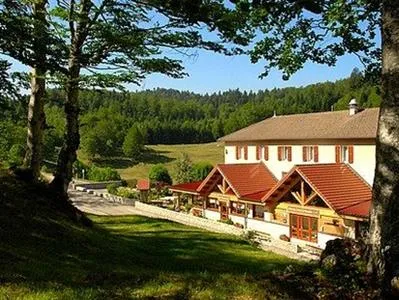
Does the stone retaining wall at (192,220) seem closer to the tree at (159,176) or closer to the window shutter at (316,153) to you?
the window shutter at (316,153)

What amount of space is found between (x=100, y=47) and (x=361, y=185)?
23.9 metres

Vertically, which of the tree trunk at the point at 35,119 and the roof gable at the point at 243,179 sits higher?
the tree trunk at the point at 35,119

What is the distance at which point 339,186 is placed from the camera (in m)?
31.7

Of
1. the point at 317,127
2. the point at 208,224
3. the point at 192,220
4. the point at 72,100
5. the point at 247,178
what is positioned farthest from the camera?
→ the point at 247,178

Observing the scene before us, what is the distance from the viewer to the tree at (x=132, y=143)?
359 ft

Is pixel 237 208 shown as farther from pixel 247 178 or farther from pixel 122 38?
pixel 122 38

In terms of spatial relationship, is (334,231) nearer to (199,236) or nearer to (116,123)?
(199,236)

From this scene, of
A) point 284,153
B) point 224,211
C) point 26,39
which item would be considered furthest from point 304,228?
point 26,39

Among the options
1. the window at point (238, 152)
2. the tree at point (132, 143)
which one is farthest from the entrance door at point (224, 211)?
the tree at point (132, 143)

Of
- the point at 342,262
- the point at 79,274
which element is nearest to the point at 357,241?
the point at 342,262

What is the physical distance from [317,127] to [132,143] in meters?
75.7

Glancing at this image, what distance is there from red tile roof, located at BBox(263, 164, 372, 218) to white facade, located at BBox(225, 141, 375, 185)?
0.74 meters

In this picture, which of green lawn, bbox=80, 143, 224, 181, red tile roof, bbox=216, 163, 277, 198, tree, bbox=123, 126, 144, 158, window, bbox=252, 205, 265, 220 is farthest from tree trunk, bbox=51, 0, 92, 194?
tree, bbox=123, 126, 144, 158

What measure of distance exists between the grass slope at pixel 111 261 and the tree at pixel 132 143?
8917 cm
